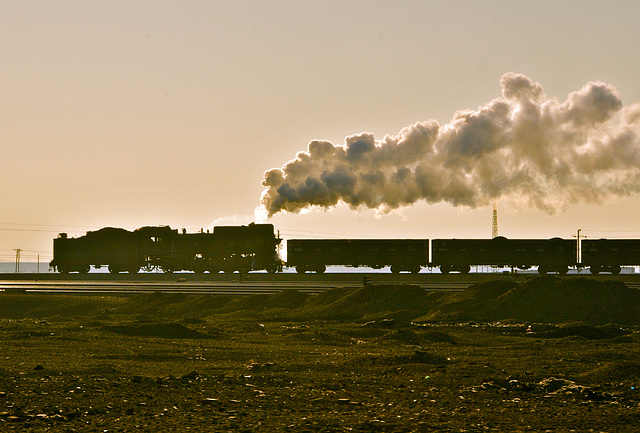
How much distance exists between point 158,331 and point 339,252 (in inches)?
1701

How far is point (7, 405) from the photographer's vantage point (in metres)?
11.4

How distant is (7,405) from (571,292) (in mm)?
24398

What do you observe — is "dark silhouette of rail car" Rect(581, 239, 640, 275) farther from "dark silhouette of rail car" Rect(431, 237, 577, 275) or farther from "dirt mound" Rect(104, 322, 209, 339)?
"dirt mound" Rect(104, 322, 209, 339)

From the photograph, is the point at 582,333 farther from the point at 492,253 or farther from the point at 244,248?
the point at 244,248

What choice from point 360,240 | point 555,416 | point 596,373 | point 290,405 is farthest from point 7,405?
point 360,240

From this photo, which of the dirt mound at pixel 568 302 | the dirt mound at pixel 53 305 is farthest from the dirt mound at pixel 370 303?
the dirt mound at pixel 53 305

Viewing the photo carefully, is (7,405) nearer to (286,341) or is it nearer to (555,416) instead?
(555,416)

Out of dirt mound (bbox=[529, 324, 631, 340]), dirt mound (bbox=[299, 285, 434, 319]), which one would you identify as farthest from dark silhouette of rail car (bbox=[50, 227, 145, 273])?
dirt mound (bbox=[529, 324, 631, 340])

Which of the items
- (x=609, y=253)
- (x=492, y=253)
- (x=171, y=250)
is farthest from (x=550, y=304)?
(x=171, y=250)

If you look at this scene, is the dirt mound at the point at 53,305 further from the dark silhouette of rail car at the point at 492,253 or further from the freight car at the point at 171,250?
the dark silhouette of rail car at the point at 492,253

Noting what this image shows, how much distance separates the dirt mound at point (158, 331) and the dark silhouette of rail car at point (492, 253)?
4240cm

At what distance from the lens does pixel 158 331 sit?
2344 centimetres

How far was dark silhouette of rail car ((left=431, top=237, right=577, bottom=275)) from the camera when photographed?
63406 millimetres

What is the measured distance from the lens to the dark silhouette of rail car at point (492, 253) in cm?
6341
